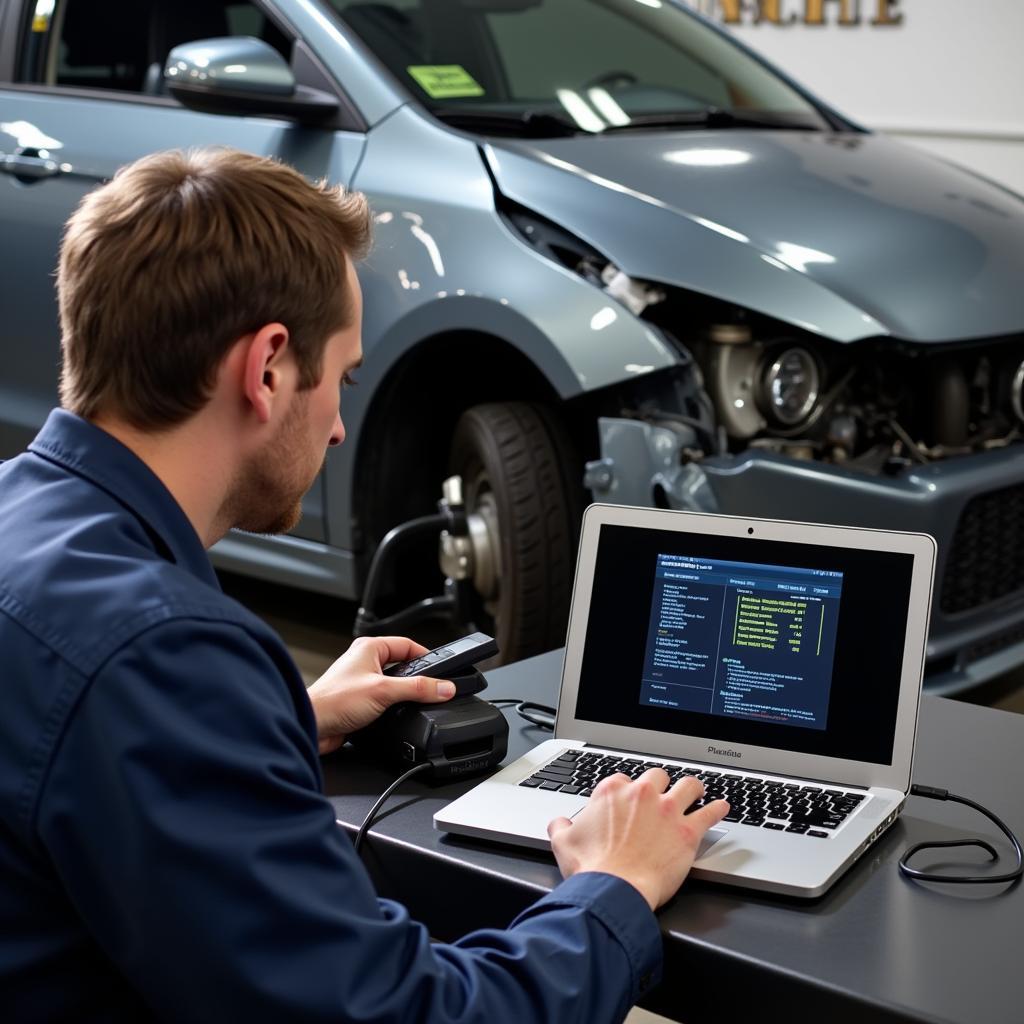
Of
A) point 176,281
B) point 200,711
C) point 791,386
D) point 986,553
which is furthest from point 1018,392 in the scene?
point 200,711

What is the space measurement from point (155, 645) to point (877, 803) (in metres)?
0.69

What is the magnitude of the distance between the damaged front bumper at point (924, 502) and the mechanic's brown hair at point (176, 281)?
5.27 ft

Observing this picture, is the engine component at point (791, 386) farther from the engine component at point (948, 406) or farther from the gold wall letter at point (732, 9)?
the gold wall letter at point (732, 9)

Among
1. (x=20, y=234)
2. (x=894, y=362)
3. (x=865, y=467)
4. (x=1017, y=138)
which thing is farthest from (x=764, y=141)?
(x=1017, y=138)

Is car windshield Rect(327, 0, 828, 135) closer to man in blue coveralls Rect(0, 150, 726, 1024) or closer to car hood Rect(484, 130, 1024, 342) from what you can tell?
car hood Rect(484, 130, 1024, 342)

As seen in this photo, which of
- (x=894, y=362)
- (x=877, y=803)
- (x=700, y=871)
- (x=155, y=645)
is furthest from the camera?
(x=894, y=362)

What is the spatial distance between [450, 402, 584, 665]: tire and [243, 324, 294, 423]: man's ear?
1797 mm

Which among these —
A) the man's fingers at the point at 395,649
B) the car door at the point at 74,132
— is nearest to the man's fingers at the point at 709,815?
the man's fingers at the point at 395,649

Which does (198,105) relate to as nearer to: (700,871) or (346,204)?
(346,204)

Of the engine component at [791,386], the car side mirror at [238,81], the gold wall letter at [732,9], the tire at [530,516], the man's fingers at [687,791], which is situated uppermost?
Answer: the gold wall letter at [732,9]

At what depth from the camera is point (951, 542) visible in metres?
2.67

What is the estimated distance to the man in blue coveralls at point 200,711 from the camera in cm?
93

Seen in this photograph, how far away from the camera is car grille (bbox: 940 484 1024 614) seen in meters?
2.72

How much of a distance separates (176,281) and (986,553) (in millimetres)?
2020
